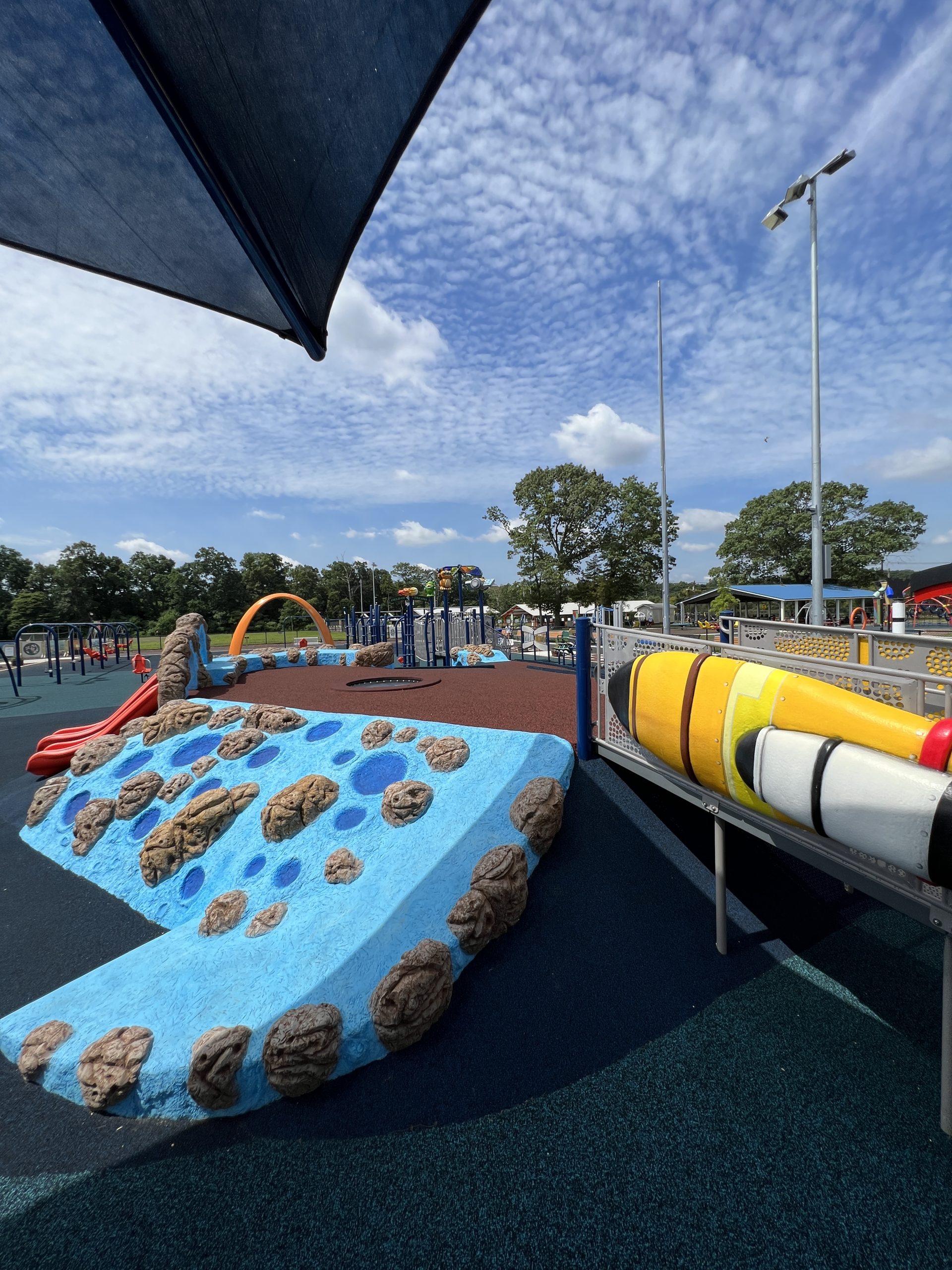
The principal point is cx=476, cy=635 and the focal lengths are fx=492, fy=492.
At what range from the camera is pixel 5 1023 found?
3.63 m

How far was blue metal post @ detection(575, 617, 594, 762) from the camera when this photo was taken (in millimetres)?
5270

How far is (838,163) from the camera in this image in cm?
942

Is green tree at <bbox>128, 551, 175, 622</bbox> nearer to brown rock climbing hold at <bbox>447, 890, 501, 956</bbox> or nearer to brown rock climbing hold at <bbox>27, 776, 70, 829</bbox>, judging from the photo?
brown rock climbing hold at <bbox>27, 776, 70, 829</bbox>

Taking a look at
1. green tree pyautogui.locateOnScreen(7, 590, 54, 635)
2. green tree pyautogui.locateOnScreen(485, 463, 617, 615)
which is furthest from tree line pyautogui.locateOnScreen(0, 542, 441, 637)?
green tree pyautogui.locateOnScreen(485, 463, 617, 615)

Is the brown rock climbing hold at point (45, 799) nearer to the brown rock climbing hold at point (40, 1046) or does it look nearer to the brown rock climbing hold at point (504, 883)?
the brown rock climbing hold at point (40, 1046)

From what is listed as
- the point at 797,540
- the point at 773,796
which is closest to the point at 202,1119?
the point at 773,796

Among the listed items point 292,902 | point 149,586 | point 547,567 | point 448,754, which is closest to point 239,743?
point 292,902

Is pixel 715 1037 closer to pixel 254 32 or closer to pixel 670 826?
pixel 670 826

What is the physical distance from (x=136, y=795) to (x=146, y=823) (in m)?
0.44

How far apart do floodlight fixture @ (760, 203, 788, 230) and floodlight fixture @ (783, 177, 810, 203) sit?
0.81ft

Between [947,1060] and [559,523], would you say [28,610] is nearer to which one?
[559,523]

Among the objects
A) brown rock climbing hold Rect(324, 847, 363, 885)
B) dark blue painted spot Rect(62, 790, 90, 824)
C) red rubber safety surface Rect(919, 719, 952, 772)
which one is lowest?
dark blue painted spot Rect(62, 790, 90, 824)

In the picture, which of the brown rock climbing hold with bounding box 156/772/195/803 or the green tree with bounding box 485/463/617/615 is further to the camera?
the green tree with bounding box 485/463/617/615

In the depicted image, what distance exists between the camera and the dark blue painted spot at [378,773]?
518 centimetres
